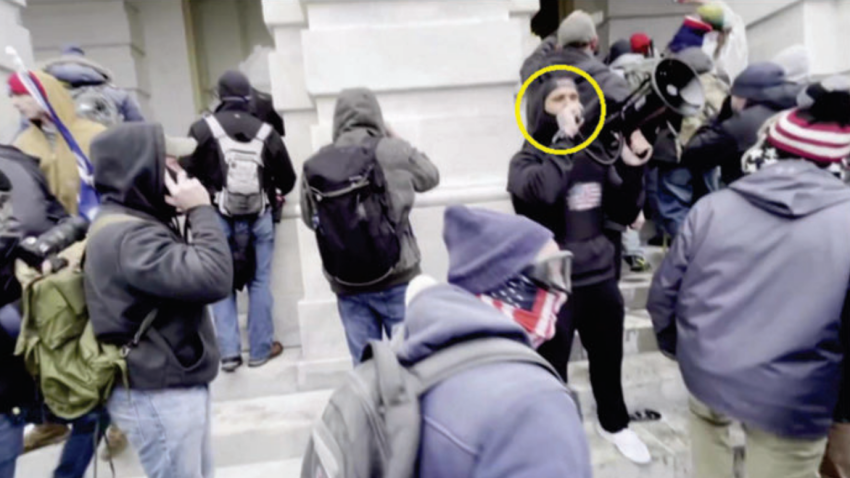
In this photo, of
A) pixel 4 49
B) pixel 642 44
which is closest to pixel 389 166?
pixel 4 49

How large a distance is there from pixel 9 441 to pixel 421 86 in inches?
116

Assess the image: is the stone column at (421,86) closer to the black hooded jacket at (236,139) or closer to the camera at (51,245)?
the black hooded jacket at (236,139)

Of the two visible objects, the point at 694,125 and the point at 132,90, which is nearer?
the point at 694,125

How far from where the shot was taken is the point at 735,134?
395 centimetres

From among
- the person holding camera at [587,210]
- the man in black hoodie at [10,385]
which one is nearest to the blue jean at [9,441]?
the man in black hoodie at [10,385]

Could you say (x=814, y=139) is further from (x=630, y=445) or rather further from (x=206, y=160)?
(x=206, y=160)

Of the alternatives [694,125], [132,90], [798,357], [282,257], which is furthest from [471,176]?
[132,90]

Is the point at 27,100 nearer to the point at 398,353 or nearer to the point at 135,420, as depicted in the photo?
the point at 135,420

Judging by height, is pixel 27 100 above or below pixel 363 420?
above

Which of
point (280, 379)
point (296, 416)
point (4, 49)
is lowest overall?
A: point (296, 416)

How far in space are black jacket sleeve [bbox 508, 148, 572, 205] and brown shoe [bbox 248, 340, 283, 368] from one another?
2.00m

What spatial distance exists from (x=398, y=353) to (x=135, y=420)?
1.44m

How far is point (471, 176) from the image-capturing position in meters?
4.25

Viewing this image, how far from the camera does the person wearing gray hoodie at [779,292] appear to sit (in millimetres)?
2264
